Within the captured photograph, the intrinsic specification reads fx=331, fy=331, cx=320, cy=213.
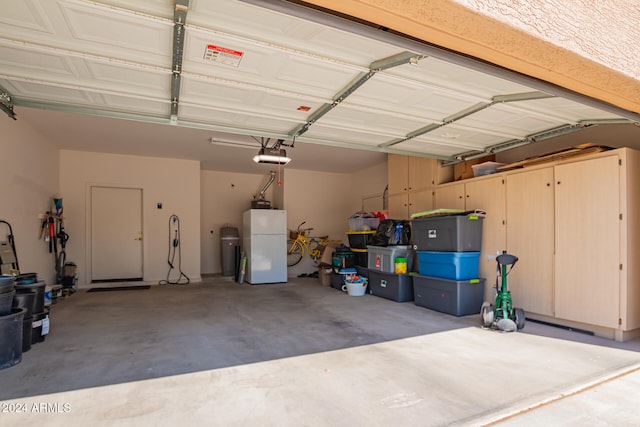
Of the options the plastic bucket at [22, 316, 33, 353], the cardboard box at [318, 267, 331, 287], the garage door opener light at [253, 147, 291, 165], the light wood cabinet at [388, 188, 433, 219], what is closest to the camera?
the plastic bucket at [22, 316, 33, 353]

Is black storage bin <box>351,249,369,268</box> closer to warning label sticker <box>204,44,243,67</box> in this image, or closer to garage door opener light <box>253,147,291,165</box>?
garage door opener light <box>253,147,291,165</box>

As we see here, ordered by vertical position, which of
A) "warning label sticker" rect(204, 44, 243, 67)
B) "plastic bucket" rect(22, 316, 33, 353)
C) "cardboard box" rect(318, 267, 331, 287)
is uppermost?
Answer: "warning label sticker" rect(204, 44, 243, 67)

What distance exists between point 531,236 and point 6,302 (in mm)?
5552

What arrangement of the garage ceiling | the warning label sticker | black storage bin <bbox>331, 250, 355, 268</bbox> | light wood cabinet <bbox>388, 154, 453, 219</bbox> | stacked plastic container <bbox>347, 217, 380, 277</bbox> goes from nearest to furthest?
the garage ceiling, the warning label sticker, light wood cabinet <bbox>388, 154, 453, 219</bbox>, stacked plastic container <bbox>347, 217, 380, 277</bbox>, black storage bin <bbox>331, 250, 355, 268</bbox>

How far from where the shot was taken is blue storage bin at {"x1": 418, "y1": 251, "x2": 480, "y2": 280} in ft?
14.7

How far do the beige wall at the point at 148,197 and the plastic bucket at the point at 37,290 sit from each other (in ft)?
13.3

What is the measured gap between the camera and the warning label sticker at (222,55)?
2215mm

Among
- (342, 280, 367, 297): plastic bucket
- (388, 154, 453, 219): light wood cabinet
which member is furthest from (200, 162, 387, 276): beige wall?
(342, 280, 367, 297): plastic bucket

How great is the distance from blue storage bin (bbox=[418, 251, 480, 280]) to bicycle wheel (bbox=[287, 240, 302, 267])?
4251mm

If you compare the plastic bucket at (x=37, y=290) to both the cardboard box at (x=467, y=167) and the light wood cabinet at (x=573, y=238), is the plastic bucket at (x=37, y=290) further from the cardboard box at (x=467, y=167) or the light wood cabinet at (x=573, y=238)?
the cardboard box at (x=467, y=167)

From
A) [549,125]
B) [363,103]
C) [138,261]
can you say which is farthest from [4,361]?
[549,125]

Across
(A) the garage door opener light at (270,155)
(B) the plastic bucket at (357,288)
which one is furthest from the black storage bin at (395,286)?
(A) the garage door opener light at (270,155)

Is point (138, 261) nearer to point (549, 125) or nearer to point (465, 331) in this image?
point (465, 331)

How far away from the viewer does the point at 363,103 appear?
3137 mm
